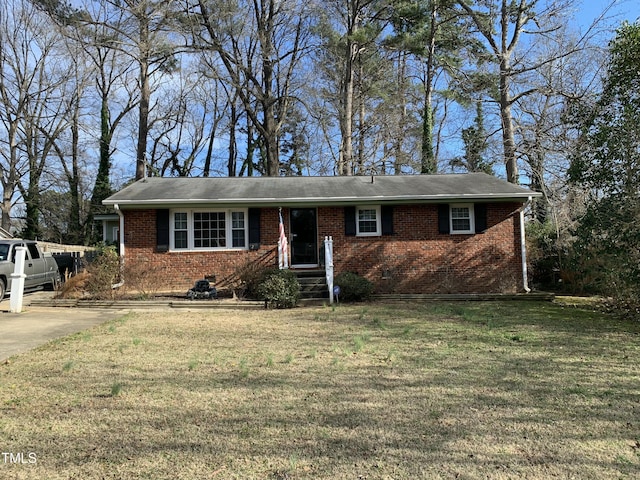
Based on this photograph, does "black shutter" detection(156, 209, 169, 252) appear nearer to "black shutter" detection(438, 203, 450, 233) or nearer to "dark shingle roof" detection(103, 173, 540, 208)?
"dark shingle roof" detection(103, 173, 540, 208)

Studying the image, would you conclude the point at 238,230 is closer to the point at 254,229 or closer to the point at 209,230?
the point at 254,229

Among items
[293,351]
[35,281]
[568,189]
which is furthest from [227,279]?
[568,189]

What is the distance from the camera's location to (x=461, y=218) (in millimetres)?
13414

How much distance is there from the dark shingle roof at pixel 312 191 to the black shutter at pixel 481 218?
352mm

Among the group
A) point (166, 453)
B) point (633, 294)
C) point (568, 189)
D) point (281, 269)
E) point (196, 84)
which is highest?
point (196, 84)

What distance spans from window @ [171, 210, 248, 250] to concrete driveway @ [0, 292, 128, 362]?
10.4 feet

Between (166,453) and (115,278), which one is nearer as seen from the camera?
(166,453)

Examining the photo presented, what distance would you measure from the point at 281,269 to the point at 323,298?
1.41 m

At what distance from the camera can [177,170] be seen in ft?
115

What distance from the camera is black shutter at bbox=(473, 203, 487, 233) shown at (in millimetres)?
13297

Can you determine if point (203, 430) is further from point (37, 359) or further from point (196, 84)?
point (196, 84)

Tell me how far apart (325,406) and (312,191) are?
10.1 m

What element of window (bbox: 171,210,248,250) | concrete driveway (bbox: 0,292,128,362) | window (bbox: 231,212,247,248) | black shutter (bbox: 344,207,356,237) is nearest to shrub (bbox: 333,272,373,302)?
black shutter (bbox: 344,207,356,237)

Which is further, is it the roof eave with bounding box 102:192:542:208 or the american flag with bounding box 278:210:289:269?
the roof eave with bounding box 102:192:542:208
